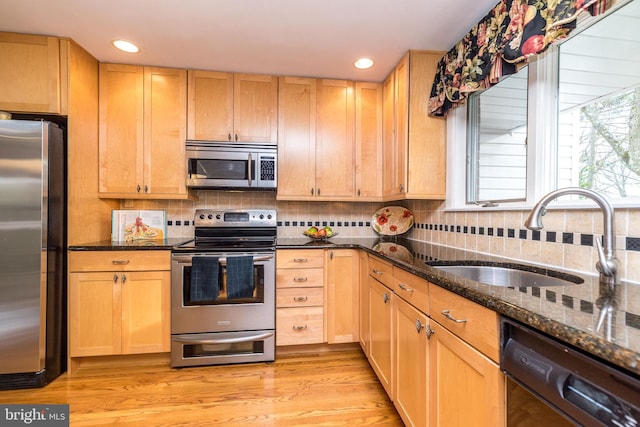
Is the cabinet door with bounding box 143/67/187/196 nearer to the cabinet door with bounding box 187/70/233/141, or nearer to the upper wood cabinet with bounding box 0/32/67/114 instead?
the cabinet door with bounding box 187/70/233/141

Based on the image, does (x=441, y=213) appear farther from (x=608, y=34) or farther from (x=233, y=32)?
(x=233, y=32)

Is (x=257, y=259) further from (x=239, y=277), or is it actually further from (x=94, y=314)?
(x=94, y=314)

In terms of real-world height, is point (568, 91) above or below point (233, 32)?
below

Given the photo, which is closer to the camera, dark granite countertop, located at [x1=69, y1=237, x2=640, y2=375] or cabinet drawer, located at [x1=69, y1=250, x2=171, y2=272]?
dark granite countertop, located at [x1=69, y1=237, x2=640, y2=375]

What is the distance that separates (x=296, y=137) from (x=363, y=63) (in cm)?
79

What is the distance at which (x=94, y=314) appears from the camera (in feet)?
6.68

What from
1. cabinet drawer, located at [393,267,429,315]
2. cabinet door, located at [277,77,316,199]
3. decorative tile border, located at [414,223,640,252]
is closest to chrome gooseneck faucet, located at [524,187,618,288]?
decorative tile border, located at [414,223,640,252]

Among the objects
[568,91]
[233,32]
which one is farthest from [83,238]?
[568,91]

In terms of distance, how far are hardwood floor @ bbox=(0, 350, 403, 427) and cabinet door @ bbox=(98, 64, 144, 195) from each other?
4.54 feet

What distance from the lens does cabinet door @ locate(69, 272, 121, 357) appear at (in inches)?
79.5

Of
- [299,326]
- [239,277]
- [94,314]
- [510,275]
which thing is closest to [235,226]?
[239,277]

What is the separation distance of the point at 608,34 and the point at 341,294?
2.04 meters

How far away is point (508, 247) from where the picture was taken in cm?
154

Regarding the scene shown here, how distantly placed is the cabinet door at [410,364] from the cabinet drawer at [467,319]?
13 centimetres
